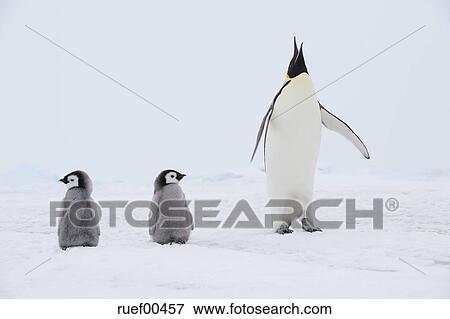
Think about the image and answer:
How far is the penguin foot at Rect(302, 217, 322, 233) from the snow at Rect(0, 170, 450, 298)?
0.06m

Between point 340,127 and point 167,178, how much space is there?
3.18 ft

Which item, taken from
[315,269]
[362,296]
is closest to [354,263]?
[315,269]

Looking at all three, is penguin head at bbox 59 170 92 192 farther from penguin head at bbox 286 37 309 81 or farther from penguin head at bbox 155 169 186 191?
penguin head at bbox 286 37 309 81

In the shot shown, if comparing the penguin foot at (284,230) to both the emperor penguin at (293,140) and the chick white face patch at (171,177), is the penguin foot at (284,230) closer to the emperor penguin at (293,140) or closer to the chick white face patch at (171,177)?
the emperor penguin at (293,140)

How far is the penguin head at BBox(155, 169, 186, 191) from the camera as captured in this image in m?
2.17

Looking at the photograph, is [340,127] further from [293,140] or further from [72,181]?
[72,181]

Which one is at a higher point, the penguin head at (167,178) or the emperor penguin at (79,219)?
the penguin head at (167,178)

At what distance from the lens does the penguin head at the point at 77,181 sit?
7.02 feet
